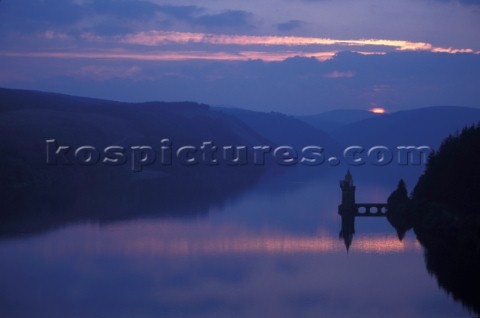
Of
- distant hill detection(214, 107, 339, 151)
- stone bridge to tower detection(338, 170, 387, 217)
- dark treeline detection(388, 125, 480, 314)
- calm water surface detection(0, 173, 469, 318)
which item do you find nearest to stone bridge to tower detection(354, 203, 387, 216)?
stone bridge to tower detection(338, 170, 387, 217)

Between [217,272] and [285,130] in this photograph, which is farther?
[285,130]

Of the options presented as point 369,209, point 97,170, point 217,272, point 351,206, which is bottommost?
point 217,272

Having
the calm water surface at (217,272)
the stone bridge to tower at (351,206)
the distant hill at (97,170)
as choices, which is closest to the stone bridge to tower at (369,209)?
the stone bridge to tower at (351,206)

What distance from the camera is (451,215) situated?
73.5 feet

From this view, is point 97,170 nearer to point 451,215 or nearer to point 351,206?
point 351,206

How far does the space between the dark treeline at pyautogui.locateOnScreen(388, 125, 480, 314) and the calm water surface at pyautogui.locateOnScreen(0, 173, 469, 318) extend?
0.46 metres

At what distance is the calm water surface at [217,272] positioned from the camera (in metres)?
14.5

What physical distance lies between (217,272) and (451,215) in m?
8.16

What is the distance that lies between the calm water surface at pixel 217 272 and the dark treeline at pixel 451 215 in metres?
0.46

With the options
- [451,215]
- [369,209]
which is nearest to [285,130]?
[369,209]

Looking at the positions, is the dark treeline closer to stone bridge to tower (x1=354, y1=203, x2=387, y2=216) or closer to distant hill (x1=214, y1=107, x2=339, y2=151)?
stone bridge to tower (x1=354, y1=203, x2=387, y2=216)

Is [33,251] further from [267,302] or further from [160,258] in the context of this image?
[267,302]

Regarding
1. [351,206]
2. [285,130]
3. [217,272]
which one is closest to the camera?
[217,272]

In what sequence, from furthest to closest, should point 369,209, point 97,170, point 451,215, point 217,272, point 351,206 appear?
point 97,170, point 369,209, point 351,206, point 451,215, point 217,272
